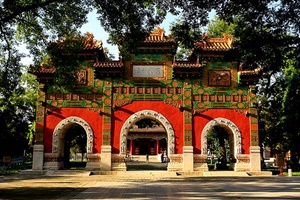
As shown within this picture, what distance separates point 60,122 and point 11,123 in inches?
619

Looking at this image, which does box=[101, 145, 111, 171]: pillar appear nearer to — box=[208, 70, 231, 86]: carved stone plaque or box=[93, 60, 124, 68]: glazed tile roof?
box=[93, 60, 124, 68]: glazed tile roof

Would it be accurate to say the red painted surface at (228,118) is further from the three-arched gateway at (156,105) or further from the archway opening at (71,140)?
the archway opening at (71,140)

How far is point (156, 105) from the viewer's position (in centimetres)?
1909

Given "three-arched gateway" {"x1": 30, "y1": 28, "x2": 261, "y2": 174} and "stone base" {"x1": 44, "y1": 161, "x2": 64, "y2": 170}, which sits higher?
"three-arched gateway" {"x1": 30, "y1": 28, "x2": 261, "y2": 174}

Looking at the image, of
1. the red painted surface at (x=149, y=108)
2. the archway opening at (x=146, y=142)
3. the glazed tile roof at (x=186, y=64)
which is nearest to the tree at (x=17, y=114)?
the red painted surface at (x=149, y=108)

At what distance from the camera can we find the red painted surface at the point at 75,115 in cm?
1878

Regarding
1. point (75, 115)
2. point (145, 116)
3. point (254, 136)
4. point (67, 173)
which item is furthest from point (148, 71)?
point (67, 173)

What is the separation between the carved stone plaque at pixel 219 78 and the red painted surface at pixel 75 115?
6.80 meters

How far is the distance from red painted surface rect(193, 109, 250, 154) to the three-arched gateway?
0.05 metres

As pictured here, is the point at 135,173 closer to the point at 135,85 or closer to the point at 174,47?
the point at 135,85

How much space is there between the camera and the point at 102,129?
1880 centimetres

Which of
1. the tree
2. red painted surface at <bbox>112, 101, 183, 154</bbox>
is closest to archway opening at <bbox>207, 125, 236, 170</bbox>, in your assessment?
red painted surface at <bbox>112, 101, 183, 154</bbox>

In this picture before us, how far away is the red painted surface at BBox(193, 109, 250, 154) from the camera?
61.6ft

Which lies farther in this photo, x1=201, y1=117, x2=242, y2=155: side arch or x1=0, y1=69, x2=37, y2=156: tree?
x1=0, y1=69, x2=37, y2=156: tree
